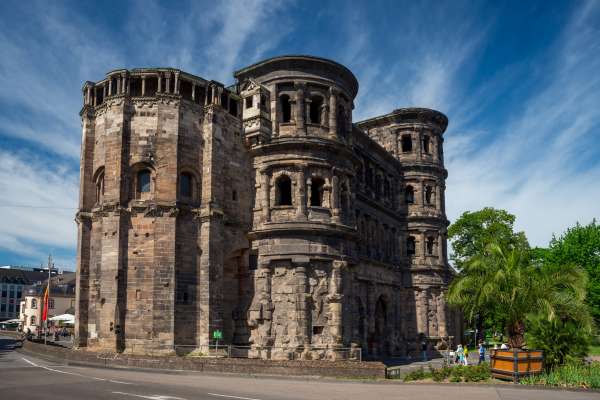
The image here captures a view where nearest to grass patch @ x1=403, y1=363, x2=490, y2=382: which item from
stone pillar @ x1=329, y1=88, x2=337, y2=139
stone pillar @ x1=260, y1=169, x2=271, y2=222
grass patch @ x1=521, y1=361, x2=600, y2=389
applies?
grass patch @ x1=521, y1=361, x2=600, y2=389

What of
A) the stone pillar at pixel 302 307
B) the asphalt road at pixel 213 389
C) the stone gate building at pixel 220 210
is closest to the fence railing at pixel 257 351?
the stone gate building at pixel 220 210

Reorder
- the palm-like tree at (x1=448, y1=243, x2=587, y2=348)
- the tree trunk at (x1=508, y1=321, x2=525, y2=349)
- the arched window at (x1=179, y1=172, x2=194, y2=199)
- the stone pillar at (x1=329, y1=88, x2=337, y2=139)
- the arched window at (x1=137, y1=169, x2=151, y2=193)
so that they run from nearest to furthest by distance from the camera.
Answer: the palm-like tree at (x1=448, y1=243, x2=587, y2=348) < the tree trunk at (x1=508, y1=321, x2=525, y2=349) < the arched window at (x1=137, y1=169, x2=151, y2=193) < the arched window at (x1=179, y1=172, x2=194, y2=199) < the stone pillar at (x1=329, y1=88, x2=337, y2=139)

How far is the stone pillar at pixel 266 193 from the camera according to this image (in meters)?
31.4

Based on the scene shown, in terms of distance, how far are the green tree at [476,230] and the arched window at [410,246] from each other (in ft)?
19.9

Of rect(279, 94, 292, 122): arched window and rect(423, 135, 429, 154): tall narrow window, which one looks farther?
rect(423, 135, 429, 154): tall narrow window

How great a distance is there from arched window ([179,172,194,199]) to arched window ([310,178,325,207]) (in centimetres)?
664

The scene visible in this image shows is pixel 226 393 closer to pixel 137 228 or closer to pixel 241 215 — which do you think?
pixel 137 228

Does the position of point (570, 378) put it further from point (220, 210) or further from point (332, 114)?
point (220, 210)

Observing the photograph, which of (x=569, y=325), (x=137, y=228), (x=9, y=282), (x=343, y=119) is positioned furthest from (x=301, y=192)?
(x=9, y=282)

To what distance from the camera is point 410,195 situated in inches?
1996

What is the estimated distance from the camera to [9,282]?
120m

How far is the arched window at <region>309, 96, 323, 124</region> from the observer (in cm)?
3328

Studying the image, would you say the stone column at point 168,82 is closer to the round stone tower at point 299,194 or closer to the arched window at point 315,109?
the round stone tower at point 299,194

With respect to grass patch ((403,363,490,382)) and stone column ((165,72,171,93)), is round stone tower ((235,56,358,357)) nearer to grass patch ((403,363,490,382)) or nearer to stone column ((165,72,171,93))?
stone column ((165,72,171,93))
